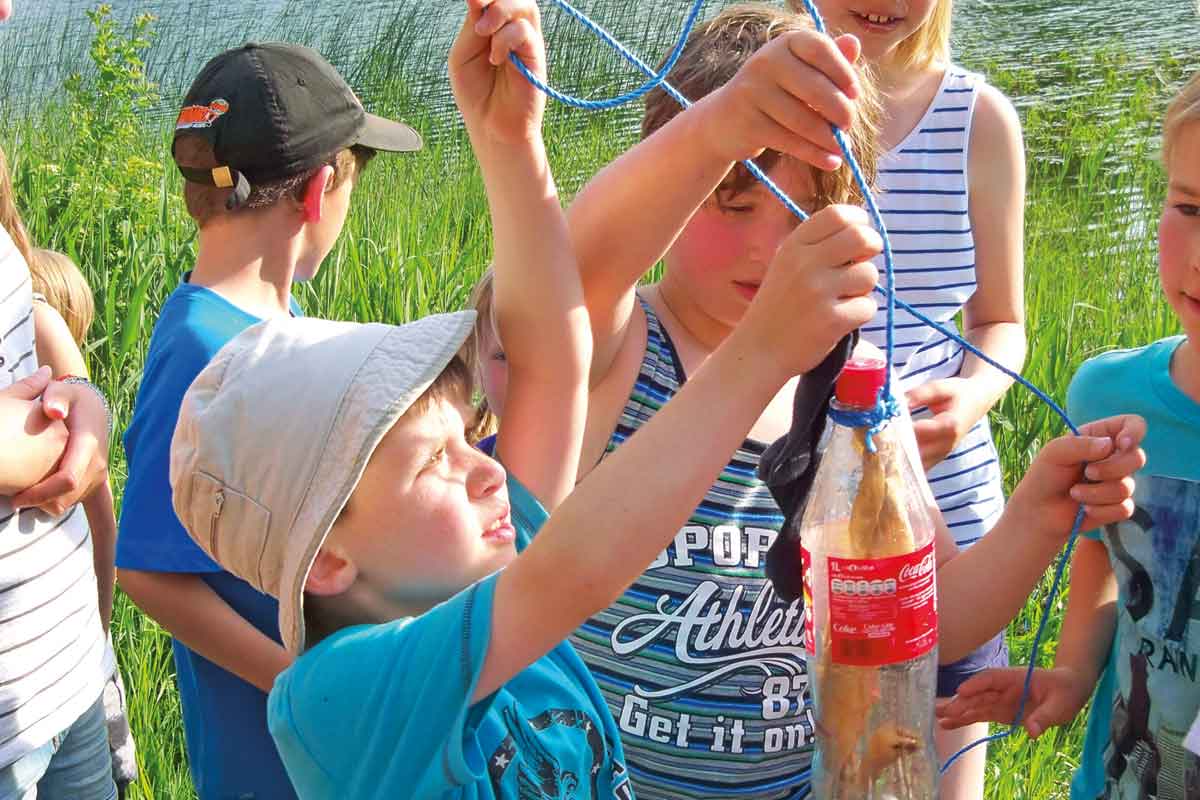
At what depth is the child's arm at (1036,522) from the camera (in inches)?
69.4

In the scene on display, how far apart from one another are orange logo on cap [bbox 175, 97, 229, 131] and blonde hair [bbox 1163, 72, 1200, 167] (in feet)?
5.28

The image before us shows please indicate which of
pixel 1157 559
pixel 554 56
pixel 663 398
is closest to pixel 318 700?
pixel 663 398

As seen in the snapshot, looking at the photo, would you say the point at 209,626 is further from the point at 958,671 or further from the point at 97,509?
the point at 958,671

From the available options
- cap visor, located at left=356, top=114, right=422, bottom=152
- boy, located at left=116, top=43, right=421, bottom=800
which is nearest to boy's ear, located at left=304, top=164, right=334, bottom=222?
boy, located at left=116, top=43, right=421, bottom=800

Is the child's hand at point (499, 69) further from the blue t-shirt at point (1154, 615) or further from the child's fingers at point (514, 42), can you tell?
the blue t-shirt at point (1154, 615)

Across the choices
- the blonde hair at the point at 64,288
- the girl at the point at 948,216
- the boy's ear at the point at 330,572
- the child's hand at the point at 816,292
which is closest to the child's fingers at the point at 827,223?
the child's hand at the point at 816,292

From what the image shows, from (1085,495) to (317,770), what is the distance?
39.8 inches

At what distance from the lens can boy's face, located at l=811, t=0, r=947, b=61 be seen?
2.58m

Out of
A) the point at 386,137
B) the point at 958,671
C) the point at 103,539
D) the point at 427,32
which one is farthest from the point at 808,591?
the point at 427,32

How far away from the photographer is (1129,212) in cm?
557

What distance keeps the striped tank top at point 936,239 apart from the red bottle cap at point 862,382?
44.8 inches

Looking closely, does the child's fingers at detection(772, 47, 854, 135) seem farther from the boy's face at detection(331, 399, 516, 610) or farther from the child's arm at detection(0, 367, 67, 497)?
the child's arm at detection(0, 367, 67, 497)

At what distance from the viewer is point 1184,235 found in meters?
1.94

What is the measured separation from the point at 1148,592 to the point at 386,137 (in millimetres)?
1692
